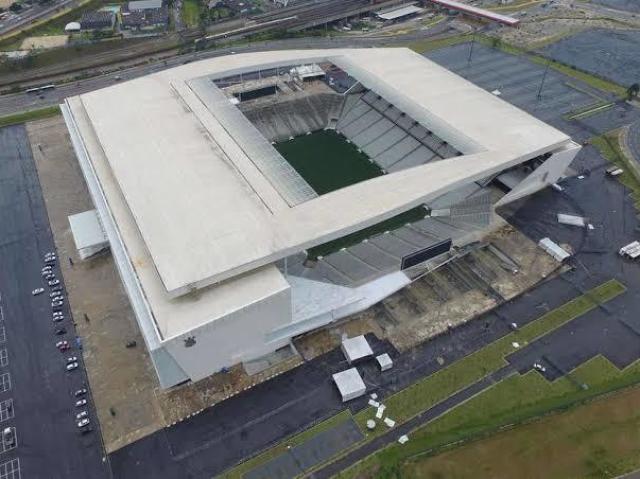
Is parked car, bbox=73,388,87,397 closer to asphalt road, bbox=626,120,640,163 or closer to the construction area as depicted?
the construction area

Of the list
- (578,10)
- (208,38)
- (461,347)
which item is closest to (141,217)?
(461,347)

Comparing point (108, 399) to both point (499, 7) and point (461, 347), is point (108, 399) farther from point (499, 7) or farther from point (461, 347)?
point (499, 7)

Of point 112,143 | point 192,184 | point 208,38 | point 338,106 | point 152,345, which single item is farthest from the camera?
point 208,38

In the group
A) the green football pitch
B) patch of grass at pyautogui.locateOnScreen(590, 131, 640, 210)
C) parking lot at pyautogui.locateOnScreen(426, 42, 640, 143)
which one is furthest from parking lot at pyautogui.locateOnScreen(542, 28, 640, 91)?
the green football pitch

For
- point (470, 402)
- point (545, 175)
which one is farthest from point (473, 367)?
point (545, 175)

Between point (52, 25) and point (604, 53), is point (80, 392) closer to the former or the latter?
point (52, 25)
